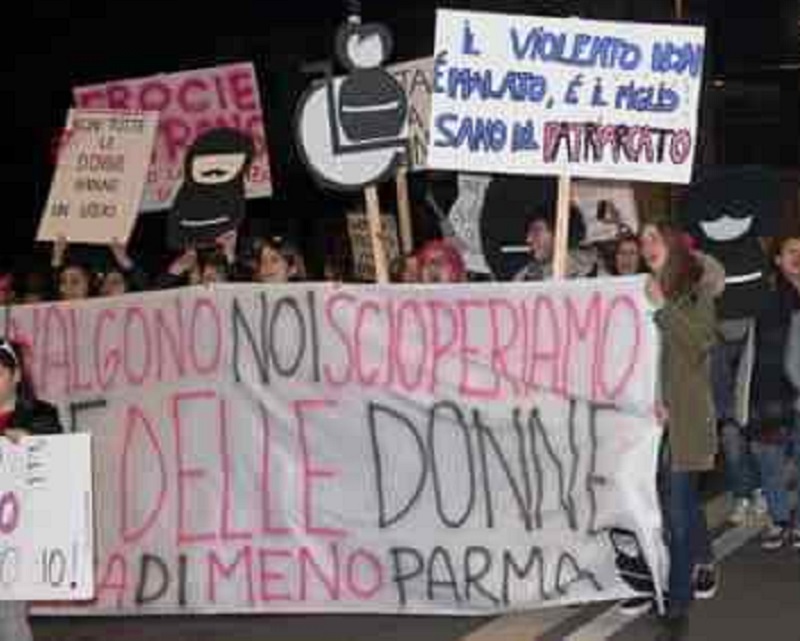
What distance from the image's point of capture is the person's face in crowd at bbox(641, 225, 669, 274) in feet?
22.0

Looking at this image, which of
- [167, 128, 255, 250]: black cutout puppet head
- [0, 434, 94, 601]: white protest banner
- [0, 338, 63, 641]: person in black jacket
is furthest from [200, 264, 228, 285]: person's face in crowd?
[0, 434, 94, 601]: white protest banner

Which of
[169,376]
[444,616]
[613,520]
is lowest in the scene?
[444,616]

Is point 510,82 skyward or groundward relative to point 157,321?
skyward

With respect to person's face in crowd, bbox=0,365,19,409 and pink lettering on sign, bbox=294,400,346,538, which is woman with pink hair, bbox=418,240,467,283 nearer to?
pink lettering on sign, bbox=294,400,346,538

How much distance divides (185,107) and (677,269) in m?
4.50

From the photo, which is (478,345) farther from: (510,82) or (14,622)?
(14,622)

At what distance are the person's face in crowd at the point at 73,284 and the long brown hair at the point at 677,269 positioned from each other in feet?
10.6

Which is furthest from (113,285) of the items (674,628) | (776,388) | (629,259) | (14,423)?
(674,628)

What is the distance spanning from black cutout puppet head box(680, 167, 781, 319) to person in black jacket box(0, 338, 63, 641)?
4150 millimetres

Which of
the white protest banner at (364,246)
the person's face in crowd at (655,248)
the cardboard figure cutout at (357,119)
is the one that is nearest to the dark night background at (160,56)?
the white protest banner at (364,246)

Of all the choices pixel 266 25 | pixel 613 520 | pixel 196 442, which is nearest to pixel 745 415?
pixel 613 520

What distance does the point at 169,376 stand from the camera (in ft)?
24.4

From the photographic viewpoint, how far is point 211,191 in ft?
31.3

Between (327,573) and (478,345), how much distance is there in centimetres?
112
